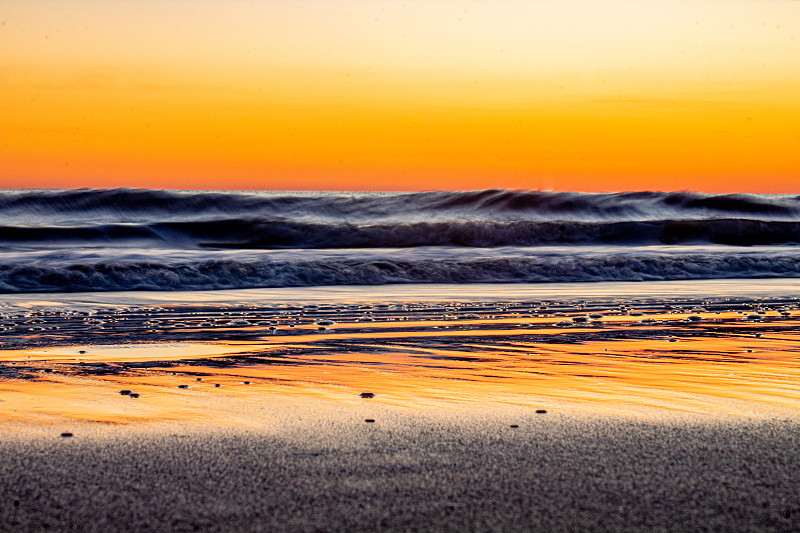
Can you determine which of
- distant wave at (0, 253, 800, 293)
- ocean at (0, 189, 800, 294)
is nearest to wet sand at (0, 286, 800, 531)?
distant wave at (0, 253, 800, 293)

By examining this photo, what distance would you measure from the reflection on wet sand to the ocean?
13.3 feet

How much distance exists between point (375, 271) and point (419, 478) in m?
9.09

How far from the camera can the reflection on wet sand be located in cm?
295

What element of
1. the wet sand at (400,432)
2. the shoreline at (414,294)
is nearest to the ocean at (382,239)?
the shoreline at (414,294)

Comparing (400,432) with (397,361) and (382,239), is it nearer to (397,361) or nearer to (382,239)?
(397,361)

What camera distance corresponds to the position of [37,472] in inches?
79.8

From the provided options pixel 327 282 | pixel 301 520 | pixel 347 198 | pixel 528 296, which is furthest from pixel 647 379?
pixel 347 198

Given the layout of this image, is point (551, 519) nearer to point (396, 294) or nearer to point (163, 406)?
point (163, 406)

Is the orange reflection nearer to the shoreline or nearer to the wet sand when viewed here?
the wet sand

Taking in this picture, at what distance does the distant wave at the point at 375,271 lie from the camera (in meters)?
10.0

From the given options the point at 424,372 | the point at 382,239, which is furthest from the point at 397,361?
the point at 382,239

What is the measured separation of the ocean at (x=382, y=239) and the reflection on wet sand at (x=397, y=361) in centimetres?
406

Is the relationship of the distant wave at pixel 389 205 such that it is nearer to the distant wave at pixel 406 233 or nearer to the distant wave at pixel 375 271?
the distant wave at pixel 406 233

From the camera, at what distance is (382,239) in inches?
755
